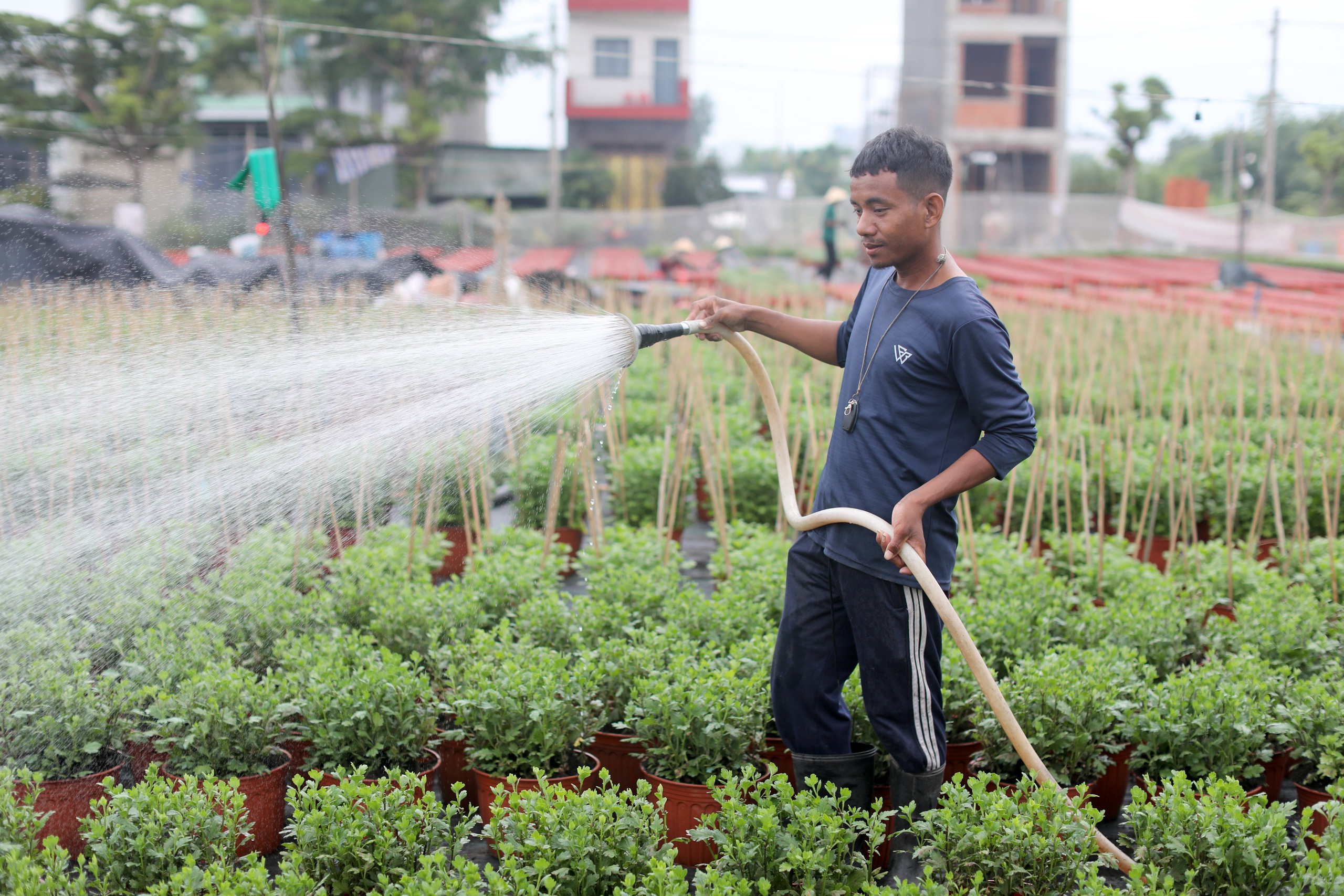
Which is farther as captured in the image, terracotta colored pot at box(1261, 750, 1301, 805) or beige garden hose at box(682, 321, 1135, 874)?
terracotta colored pot at box(1261, 750, 1301, 805)

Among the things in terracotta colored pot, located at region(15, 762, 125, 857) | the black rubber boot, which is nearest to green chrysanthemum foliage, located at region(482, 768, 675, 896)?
the black rubber boot

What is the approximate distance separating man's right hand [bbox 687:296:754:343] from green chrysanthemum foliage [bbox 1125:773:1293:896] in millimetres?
1649

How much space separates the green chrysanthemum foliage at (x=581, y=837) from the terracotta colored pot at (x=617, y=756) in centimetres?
89

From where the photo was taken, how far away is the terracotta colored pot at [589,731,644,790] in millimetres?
3605

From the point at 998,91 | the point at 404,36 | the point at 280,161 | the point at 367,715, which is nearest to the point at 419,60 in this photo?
the point at 998,91

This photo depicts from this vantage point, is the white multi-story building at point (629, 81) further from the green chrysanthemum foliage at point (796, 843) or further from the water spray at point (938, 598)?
the green chrysanthemum foliage at point (796, 843)

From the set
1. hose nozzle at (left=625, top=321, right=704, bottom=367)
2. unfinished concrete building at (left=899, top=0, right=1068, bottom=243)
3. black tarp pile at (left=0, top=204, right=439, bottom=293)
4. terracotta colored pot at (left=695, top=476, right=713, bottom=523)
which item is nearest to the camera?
hose nozzle at (left=625, top=321, right=704, bottom=367)

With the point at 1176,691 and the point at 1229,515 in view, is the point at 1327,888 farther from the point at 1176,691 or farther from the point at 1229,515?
the point at 1229,515

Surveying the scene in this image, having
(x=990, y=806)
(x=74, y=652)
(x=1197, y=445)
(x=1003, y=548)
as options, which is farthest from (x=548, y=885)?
(x=1197, y=445)

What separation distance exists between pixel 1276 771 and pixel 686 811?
2025 millimetres

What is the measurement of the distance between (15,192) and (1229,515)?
44.3ft

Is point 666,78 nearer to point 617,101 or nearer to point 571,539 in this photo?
point 617,101

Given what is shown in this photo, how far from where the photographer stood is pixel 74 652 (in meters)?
3.66

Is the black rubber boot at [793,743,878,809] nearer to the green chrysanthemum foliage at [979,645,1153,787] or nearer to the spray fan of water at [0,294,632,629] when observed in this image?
the green chrysanthemum foliage at [979,645,1153,787]
